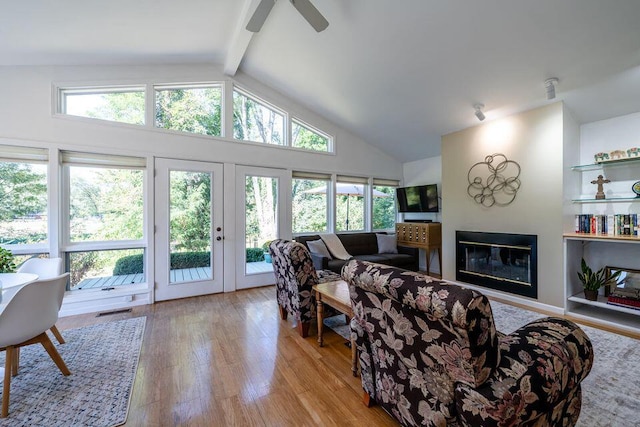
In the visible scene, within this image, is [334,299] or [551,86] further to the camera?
[551,86]

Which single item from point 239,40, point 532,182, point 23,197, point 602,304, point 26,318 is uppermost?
point 239,40

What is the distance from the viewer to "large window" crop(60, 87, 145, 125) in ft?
10.9

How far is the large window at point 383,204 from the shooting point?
587 cm

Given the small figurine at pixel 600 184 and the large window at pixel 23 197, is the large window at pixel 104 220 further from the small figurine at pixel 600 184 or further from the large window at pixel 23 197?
the small figurine at pixel 600 184

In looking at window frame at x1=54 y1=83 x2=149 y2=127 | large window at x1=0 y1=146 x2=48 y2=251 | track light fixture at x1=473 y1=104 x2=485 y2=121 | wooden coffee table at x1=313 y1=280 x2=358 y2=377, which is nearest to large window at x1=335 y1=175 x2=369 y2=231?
track light fixture at x1=473 y1=104 x2=485 y2=121

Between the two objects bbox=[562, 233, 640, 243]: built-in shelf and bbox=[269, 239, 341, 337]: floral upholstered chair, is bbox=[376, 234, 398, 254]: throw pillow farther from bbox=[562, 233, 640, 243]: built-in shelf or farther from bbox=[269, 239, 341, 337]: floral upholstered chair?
bbox=[269, 239, 341, 337]: floral upholstered chair

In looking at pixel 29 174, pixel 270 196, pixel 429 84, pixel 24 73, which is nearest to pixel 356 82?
pixel 429 84

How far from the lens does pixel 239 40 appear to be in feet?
10.9

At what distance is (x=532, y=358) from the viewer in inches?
42.0

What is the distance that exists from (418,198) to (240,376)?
4.59m

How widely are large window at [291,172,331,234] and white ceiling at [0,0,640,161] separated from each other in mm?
1644

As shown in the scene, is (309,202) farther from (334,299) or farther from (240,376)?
(240,376)

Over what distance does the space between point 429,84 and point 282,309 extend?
347 cm

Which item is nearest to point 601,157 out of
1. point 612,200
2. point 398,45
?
point 612,200
